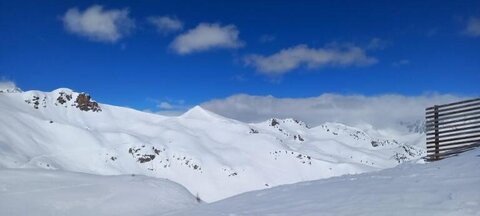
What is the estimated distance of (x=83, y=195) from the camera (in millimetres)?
14641

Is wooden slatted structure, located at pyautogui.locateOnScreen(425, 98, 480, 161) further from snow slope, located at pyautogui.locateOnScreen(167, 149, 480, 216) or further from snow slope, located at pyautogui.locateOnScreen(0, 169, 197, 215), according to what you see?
snow slope, located at pyautogui.locateOnScreen(0, 169, 197, 215)

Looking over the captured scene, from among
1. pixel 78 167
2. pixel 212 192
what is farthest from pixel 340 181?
pixel 212 192

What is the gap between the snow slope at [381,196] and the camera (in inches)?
387

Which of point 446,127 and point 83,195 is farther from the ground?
A: point 446,127

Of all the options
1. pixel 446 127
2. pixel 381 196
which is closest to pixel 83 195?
pixel 381 196

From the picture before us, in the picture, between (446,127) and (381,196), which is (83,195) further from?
(446,127)

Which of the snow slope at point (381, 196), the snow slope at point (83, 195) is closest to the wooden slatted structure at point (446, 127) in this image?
the snow slope at point (381, 196)

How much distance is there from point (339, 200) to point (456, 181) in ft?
8.26

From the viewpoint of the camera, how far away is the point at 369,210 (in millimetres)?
10164

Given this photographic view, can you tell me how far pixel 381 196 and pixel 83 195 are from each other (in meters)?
7.90

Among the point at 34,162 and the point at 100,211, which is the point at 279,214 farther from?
the point at 34,162

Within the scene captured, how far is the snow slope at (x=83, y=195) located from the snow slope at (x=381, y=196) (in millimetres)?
1630

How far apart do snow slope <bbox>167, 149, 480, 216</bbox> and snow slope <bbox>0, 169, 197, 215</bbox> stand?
64.2 inches

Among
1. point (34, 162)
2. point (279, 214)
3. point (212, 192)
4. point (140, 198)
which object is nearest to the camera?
point (279, 214)
